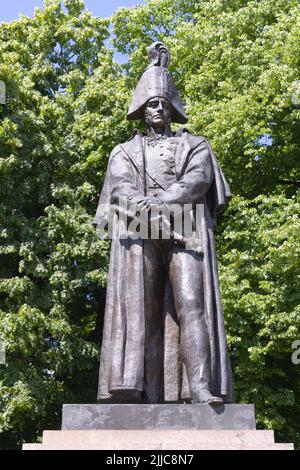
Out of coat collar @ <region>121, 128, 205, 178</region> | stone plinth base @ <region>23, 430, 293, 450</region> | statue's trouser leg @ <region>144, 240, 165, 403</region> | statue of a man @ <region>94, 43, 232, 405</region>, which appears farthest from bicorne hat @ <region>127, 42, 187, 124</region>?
stone plinth base @ <region>23, 430, 293, 450</region>

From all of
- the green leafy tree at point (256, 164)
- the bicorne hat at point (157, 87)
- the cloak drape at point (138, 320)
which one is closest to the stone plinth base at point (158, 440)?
the cloak drape at point (138, 320)

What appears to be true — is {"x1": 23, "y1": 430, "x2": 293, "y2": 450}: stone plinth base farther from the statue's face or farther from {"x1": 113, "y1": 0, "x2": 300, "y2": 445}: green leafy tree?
{"x1": 113, "y1": 0, "x2": 300, "y2": 445}: green leafy tree

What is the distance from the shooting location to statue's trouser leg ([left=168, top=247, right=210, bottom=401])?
253 inches

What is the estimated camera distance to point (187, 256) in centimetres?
693

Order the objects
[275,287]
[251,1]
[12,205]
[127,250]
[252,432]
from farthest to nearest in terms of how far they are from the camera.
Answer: [251,1]
[12,205]
[275,287]
[127,250]
[252,432]

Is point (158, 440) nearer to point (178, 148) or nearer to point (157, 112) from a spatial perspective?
point (178, 148)

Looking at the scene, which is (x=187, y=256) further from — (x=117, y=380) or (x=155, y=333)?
(x=117, y=380)

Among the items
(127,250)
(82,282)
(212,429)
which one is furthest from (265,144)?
(212,429)

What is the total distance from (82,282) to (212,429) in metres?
13.9

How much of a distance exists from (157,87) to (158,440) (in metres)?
3.50

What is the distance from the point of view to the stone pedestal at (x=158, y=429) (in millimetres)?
5625

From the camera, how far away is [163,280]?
7.06 m

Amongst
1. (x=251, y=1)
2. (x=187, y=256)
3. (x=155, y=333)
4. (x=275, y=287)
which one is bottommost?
(x=155, y=333)

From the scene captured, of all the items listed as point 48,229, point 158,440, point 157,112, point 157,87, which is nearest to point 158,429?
point 158,440
